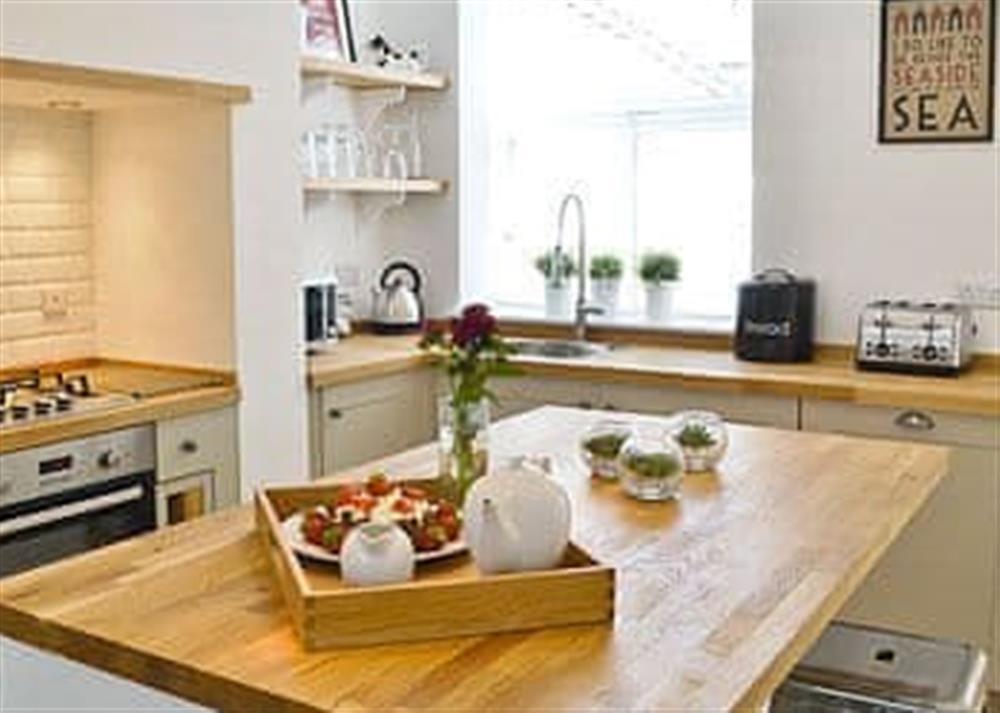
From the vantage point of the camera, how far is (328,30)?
179 inches

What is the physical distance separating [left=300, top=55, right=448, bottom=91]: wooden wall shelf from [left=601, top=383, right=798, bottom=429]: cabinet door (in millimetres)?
1500

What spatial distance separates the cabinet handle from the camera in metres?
3.38

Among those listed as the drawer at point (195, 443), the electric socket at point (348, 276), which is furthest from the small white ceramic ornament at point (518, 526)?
the electric socket at point (348, 276)

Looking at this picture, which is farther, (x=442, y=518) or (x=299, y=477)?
(x=299, y=477)

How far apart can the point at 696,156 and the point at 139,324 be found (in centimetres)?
218

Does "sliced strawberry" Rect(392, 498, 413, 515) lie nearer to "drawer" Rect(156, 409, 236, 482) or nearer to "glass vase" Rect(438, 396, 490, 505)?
"glass vase" Rect(438, 396, 490, 505)

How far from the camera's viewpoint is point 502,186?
5.02m

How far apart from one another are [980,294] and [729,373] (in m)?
0.87

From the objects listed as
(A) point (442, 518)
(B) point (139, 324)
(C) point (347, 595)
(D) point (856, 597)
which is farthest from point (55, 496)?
(D) point (856, 597)

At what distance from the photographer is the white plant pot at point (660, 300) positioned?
448 cm

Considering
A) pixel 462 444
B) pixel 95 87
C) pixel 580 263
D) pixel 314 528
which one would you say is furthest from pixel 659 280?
pixel 314 528

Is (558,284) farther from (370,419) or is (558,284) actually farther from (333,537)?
(333,537)

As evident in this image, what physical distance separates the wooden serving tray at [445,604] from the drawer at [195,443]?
5.15 ft

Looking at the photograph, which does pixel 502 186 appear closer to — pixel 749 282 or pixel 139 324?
pixel 749 282
